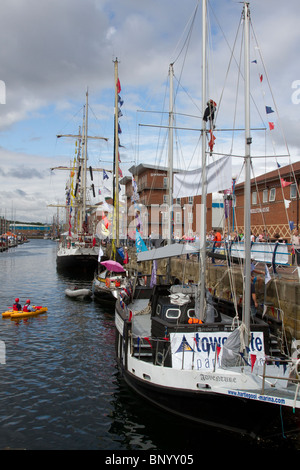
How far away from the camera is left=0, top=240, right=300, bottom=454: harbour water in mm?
9852

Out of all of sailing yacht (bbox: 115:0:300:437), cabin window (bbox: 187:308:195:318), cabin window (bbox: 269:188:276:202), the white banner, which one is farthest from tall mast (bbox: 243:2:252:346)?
cabin window (bbox: 269:188:276:202)

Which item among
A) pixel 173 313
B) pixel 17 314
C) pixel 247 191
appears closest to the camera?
pixel 247 191

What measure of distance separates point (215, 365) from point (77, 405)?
495 cm

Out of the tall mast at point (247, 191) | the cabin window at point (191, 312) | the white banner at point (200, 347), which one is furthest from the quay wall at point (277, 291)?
the white banner at point (200, 347)

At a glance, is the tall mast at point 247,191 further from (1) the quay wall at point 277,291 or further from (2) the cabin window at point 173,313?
(2) the cabin window at point 173,313

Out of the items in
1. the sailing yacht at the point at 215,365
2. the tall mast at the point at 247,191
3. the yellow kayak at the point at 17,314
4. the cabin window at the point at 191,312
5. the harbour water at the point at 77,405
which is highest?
the tall mast at the point at 247,191

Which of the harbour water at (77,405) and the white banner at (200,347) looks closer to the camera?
the harbour water at (77,405)

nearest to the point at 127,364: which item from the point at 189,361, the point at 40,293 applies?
the point at 189,361

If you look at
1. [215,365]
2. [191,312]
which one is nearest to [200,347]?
[215,365]

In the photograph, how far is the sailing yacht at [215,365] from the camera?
9156mm

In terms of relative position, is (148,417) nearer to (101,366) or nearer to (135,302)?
(101,366)

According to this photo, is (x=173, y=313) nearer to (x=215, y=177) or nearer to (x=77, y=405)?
(x=77, y=405)

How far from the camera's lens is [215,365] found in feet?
32.1

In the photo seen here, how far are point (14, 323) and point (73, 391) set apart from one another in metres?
10.6
